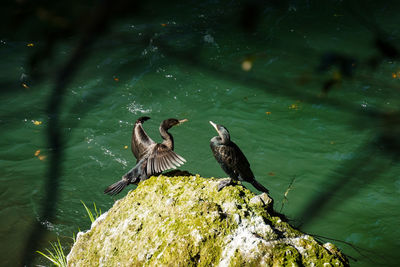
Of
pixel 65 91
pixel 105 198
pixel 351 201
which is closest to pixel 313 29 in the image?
pixel 351 201

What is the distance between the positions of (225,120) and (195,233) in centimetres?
517

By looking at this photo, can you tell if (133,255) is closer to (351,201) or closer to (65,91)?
(351,201)

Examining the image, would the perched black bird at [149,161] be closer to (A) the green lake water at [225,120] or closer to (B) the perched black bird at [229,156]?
(B) the perched black bird at [229,156]

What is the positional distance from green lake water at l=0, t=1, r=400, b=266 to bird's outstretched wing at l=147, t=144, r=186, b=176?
44.4 inches

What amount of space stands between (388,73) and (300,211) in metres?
4.66

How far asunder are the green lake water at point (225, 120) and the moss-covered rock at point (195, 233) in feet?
6.00

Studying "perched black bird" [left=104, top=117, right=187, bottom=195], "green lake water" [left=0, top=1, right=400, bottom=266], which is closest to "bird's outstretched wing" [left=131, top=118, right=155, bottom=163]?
"perched black bird" [left=104, top=117, right=187, bottom=195]

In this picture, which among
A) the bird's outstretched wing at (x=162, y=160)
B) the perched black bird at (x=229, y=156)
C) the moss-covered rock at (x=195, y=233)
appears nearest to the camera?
the moss-covered rock at (x=195, y=233)

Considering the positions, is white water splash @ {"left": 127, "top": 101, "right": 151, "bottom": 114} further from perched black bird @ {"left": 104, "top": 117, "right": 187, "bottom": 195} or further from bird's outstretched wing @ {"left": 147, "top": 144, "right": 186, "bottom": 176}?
bird's outstretched wing @ {"left": 147, "top": 144, "right": 186, "bottom": 176}

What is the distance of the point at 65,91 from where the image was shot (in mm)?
8656

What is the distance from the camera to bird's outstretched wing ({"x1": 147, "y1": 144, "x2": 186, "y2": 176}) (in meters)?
3.76

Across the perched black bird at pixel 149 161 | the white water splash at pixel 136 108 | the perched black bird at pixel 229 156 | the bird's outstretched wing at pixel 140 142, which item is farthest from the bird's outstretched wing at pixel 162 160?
the white water splash at pixel 136 108

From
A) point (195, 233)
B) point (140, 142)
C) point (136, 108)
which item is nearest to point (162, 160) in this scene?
point (140, 142)

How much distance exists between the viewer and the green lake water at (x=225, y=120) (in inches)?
223
